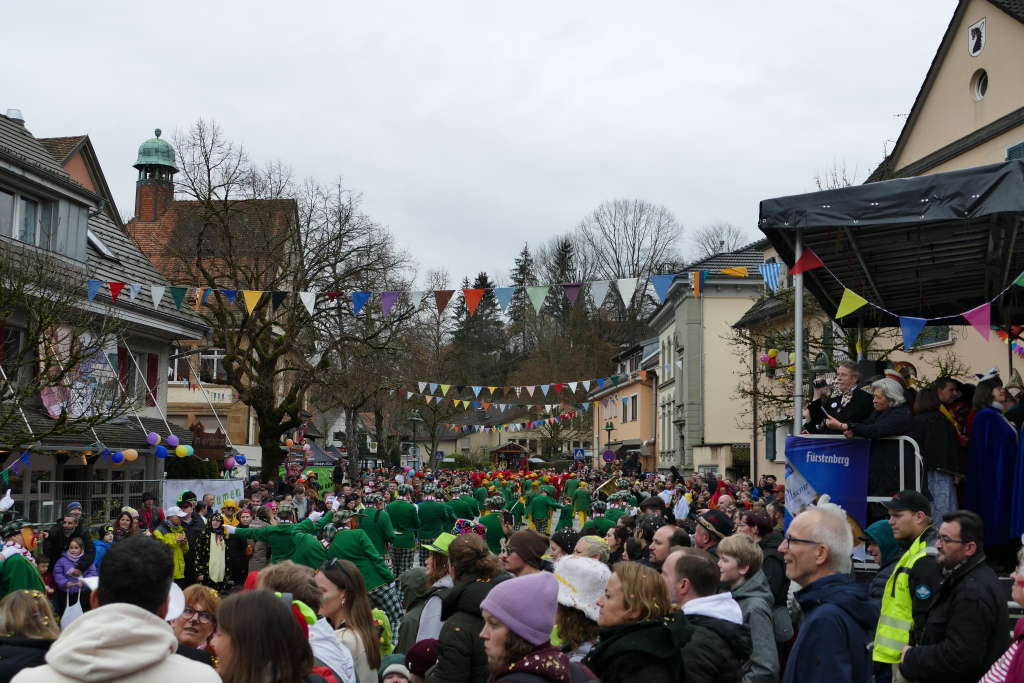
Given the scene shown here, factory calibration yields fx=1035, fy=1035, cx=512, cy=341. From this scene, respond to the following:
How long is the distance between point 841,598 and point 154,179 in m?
58.7

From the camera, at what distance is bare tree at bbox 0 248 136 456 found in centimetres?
1543

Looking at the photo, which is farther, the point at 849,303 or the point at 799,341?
the point at 849,303

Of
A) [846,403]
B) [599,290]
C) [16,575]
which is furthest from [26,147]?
[846,403]

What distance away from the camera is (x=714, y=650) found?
4.59 m

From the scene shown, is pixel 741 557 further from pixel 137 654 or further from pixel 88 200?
pixel 88 200

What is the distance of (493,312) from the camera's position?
301 ft

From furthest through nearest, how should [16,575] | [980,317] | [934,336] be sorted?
[934,336]
[16,575]
[980,317]

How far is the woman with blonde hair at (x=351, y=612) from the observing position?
5215 mm

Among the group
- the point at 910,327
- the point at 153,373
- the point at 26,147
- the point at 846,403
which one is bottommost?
the point at 846,403

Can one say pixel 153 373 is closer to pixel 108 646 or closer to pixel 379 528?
pixel 379 528

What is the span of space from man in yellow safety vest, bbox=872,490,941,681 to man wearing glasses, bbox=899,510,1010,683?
22 centimetres

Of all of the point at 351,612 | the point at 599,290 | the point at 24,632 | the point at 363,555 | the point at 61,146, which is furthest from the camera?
the point at 61,146

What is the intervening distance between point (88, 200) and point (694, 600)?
22.1 m

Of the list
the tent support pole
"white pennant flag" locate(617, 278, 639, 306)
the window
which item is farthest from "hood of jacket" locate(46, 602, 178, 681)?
the window
